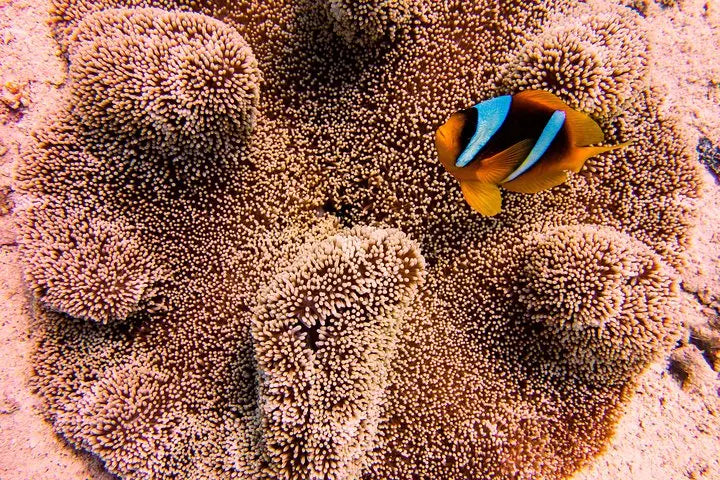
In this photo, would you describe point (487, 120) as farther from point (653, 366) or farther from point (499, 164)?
point (653, 366)

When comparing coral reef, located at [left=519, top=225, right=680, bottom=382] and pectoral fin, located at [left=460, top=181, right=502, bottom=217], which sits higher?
pectoral fin, located at [left=460, top=181, right=502, bottom=217]

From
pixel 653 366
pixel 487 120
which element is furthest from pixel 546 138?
pixel 653 366

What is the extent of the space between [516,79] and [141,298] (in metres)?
2.54

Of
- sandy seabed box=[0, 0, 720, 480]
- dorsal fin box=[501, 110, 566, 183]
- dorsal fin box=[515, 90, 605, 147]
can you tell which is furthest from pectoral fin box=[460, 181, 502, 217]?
sandy seabed box=[0, 0, 720, 480]

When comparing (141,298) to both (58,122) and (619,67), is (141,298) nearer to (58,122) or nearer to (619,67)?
(58,122)

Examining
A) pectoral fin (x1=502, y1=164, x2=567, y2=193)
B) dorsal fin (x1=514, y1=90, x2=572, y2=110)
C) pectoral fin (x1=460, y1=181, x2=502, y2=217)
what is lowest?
pectoral fin (x1=460, y1=181, x2=502, y2=217)

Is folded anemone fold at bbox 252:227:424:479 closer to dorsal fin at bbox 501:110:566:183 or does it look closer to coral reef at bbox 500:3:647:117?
dorsal fin at bbox 501:110:566:183

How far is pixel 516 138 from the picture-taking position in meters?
1.71

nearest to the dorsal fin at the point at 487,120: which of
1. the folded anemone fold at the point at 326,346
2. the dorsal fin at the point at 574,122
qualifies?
the dorsal fin at the point at 574,122

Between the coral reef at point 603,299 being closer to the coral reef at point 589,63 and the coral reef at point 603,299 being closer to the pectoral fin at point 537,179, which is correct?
the pectoral fin at point 537,179

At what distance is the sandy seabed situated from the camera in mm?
2760

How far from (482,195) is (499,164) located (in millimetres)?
307

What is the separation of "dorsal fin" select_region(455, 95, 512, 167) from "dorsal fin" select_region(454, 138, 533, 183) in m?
0.08

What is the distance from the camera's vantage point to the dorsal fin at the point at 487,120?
5.44ft
